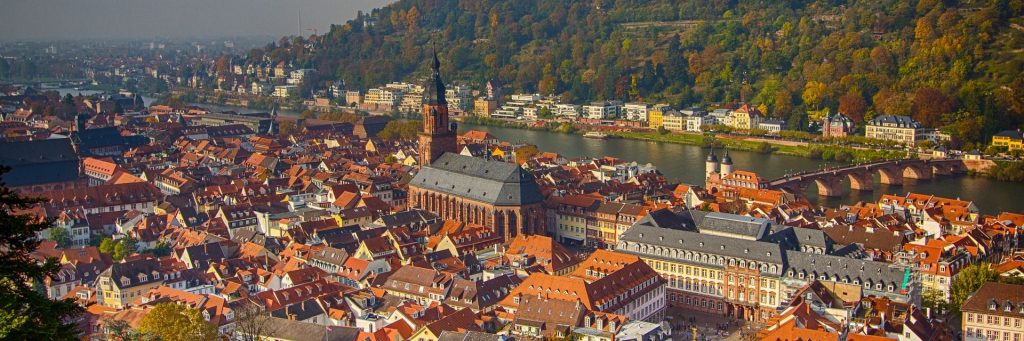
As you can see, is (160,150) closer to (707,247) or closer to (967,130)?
(707,247)

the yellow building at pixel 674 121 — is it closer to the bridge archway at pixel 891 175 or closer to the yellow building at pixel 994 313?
the bridge archway at pixel 891 175

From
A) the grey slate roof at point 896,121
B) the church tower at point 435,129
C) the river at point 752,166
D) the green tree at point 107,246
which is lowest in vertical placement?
the river at point 752,166

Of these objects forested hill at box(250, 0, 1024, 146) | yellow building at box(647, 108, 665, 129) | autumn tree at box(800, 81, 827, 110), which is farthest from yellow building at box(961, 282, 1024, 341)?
yellow building at box(647, 108, 665, 129)

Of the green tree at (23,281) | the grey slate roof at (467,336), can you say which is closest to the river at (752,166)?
the grey slate roof at (467,336)

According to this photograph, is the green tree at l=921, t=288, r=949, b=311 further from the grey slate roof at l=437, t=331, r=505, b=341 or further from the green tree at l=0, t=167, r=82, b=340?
the green tree at l=0, t=167, r=82, b=340

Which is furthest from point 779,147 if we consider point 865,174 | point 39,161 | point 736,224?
point 39,161

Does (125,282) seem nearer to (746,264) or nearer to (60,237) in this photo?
(60,237)
